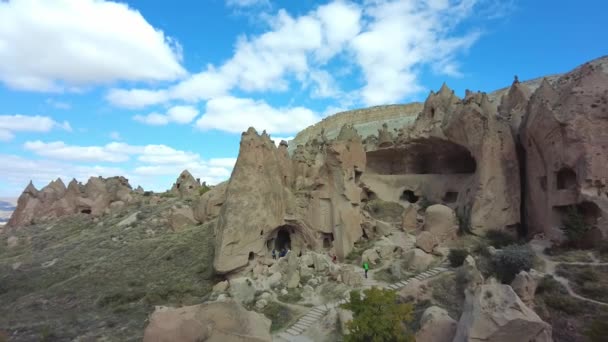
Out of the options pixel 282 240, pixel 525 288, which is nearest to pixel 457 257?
pixel 525 288

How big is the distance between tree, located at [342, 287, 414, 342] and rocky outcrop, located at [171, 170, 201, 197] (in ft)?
105

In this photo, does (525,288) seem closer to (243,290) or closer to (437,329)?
(437,329)

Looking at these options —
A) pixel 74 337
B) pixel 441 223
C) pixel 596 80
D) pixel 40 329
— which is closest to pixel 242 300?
pixel 74 337

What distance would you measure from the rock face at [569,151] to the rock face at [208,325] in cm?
1672

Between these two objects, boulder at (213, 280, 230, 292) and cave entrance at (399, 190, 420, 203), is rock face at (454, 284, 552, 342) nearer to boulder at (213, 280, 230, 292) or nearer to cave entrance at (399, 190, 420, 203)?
boulder at (213, 280, 230, 292)

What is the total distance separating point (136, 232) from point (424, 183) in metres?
23.5

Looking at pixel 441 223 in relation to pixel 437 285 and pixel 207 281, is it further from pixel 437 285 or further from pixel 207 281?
pixel 207 281

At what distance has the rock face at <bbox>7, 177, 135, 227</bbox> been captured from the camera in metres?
38.9

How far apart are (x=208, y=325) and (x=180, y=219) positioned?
20.0 m

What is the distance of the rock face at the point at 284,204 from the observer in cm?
1905

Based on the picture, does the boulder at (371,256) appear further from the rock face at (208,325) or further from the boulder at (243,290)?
the rock face at (208,325)

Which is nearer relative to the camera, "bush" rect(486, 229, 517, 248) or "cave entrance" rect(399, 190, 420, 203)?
"bush" rect(486, 229, 517, 248)

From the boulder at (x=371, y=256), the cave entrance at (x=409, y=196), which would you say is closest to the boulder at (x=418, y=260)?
the boulder at (x=371, y=256)

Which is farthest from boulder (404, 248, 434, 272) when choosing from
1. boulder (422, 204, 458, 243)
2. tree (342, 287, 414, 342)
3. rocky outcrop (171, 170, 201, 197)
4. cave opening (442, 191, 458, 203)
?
rocky outcrop (171, 170, 201, 197)
